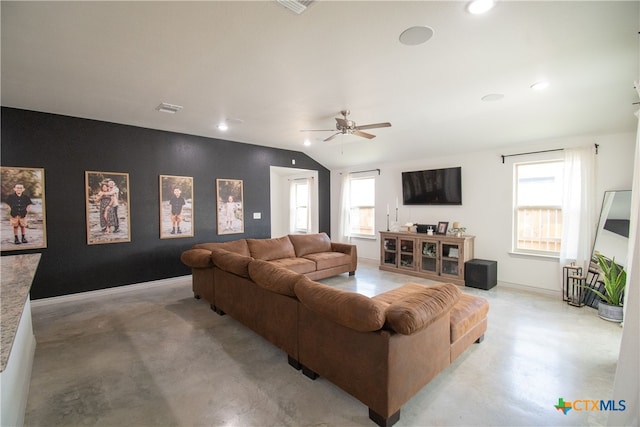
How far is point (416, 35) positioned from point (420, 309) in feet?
6.51

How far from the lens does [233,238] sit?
5.79 meters

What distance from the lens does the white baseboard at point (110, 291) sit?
12.9 ft

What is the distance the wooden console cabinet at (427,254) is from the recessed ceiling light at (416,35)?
3.71m

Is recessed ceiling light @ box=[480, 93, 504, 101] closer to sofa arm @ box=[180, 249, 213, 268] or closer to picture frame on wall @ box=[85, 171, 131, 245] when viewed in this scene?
sofa arm @ box=[180, 249, 213, 268]

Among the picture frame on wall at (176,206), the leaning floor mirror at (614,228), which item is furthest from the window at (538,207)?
the picture frame on wall at (176,206)

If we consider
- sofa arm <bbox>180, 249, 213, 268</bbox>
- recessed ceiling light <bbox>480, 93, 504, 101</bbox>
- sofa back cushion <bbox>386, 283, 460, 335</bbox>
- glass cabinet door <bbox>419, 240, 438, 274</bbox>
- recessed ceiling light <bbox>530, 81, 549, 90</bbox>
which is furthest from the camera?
glass cabinet door <bbox>419, 240, 438, 274</bbox>

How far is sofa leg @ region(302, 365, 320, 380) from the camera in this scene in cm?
229

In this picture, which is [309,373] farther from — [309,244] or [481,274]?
[481,274]

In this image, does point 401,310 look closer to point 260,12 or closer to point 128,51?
point 260,12

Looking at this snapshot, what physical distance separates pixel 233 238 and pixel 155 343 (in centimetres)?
303

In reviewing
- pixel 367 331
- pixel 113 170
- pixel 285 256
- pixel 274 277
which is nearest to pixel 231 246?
pixel 285 256

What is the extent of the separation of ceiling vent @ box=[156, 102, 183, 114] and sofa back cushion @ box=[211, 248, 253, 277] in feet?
6.53

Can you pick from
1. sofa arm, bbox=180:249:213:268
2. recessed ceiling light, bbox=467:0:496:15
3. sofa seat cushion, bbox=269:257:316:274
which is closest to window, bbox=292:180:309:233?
sofa seat cushion, bbox=269:257:316:274

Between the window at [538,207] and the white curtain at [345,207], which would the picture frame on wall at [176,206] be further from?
the window at [538,207]
